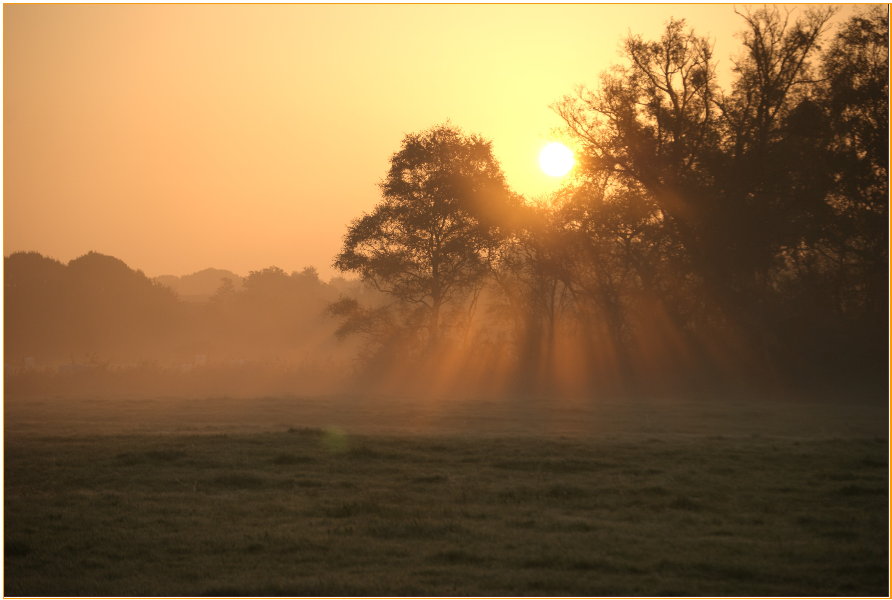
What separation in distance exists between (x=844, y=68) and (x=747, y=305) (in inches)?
433

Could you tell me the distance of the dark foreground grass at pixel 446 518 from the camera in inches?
460

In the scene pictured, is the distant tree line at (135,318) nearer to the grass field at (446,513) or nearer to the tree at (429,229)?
the tree at (429,229)

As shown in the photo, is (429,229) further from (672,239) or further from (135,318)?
(135,318)

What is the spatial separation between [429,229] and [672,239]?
13.5 metres

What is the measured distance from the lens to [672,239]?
4431cm

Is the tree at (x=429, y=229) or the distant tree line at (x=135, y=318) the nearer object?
the tree at (x=429, y=229)

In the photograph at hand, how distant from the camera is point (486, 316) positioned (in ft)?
189

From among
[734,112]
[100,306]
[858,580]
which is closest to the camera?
[858,580]

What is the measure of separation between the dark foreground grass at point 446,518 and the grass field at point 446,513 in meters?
0.04

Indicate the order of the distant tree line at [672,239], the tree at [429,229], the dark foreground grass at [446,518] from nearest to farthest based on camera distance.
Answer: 1. the dark foreground grass at [446,518]
2. the distant tree line at [672,239]
3. the tree at [429,229]

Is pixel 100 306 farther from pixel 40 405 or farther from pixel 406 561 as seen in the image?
pixel 406 561

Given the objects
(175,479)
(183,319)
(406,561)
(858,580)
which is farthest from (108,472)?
(183,319)

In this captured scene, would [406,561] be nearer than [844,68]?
Yes

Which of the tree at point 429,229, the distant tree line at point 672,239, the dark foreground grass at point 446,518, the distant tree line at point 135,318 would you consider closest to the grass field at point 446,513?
the dark foreground grass at point 446,518
